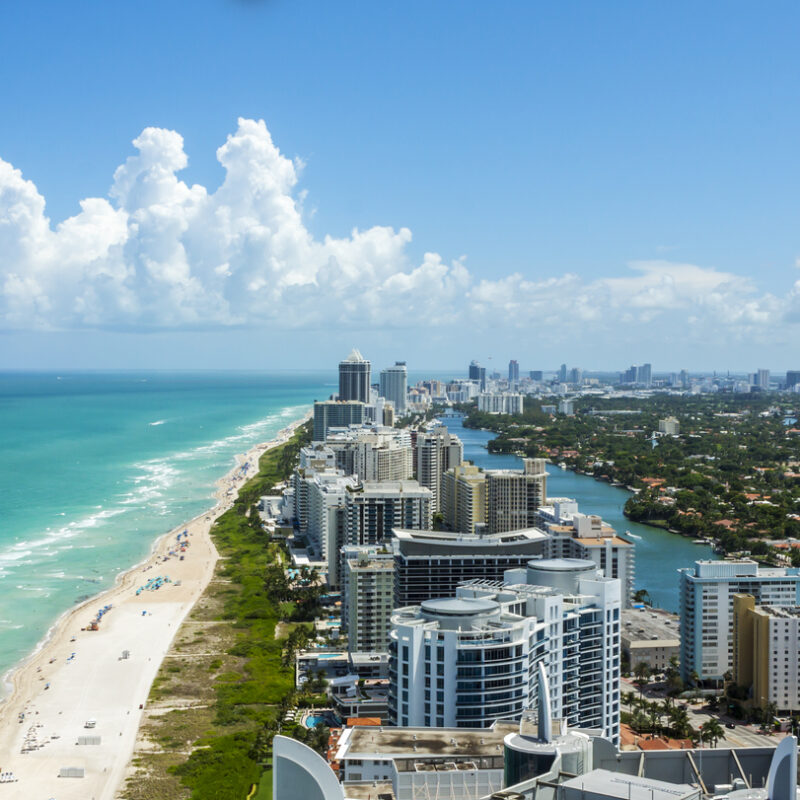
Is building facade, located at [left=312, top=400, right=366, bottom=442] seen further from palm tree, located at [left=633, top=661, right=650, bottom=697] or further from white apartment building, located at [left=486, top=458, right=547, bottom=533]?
palm tree, located at [left=633, top=661, right=650, bottom=697]

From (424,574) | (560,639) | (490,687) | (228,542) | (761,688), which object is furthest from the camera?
(228,542)

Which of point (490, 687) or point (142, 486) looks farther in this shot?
point (142, 486)

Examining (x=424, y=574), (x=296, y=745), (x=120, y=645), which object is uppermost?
(x=296, y=745)

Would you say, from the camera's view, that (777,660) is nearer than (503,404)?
Yes

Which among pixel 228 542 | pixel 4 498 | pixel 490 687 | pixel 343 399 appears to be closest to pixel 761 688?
pixel 490 687

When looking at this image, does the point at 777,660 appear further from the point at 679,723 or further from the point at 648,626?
the point at 648,626

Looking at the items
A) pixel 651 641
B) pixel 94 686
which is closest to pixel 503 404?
pixel 651 641

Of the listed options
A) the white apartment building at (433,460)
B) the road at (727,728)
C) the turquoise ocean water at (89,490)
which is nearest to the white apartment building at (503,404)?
the turquoise ocean water at (89,490)

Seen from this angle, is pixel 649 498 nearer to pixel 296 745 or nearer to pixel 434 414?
pixel 296 745
